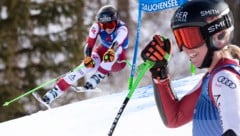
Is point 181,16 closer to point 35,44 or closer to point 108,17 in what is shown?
point 108,17

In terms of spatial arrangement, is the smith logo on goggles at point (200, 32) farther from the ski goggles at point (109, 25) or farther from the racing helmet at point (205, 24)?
the ski goggles at point (109, 25)

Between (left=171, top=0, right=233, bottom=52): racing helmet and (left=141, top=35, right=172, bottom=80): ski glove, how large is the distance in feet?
1.06

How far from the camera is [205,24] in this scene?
2168 millimetres

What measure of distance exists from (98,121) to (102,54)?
199 centimetres

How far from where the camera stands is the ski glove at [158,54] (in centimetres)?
254

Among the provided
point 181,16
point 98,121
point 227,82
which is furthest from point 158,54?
point 98,121

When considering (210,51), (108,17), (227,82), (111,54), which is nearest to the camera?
(227,82)

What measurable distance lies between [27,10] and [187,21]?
1282 cm

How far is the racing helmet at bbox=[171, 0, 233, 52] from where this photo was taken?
2164mm

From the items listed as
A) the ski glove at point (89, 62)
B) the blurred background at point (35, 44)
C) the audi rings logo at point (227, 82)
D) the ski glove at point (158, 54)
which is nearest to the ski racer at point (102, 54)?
the ski glove at point (89, 62)

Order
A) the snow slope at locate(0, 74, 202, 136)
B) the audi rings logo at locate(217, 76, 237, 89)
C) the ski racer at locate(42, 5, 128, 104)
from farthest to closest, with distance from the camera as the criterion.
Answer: the ski racer at locate(42, 5, 128, 104), the snow slope at locate(0, 74, 202, 136), the audi rings logo at locate(217, 76, 237, 89)

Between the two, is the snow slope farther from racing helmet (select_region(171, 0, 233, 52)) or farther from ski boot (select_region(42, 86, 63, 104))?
racing helmet (select_region(171, 0, 233, 52))

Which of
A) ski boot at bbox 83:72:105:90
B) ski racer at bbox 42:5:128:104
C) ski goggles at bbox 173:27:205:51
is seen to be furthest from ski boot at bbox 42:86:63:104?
ski goggles at bbox 173:27:205:51

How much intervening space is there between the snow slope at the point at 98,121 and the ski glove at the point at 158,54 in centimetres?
211
